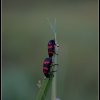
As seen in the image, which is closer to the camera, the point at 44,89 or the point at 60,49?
the point at 44,89

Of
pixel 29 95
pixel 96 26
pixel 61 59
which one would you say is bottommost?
pixel 29 95

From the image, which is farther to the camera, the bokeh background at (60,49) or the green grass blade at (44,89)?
the bokeh background at (60,49)

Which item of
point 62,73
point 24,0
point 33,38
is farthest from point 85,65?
point 24,0

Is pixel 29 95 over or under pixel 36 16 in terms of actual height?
under

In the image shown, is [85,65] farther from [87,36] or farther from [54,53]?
[54,53]

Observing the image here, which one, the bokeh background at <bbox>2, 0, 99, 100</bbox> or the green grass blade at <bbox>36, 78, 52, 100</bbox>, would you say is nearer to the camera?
the green grass blade at <bbox>36, 78, 52, 100</bbox>

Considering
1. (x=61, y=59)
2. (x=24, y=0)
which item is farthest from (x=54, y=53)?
(x=24, y=0)

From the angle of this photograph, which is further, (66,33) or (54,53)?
(66,33)
